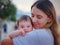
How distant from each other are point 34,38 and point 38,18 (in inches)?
7.3

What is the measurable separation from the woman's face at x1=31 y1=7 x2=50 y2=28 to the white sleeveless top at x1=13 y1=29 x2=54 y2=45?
0.09 m

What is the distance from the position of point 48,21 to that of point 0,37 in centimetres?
41

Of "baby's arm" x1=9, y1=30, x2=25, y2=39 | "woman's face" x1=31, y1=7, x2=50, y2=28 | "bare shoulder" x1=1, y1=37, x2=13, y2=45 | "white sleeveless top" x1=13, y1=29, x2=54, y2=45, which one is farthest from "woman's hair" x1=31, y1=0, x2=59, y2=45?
"bare shoulder" x1=1, y1=37, x2=13, y2=45

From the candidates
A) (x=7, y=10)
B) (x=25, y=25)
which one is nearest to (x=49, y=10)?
(x=25, y=25)

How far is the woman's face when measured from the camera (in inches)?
47.4

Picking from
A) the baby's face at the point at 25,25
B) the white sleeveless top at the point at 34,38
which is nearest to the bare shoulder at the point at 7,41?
the white sleeveless top at the point at 34,38

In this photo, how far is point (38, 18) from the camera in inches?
47.4

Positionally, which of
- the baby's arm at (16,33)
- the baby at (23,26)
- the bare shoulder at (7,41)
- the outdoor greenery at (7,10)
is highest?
the outdoor greenery at (7,10)

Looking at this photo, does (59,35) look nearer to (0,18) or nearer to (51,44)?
(51,44)

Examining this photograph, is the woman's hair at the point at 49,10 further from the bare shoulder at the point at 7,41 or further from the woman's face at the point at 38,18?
the bare shoulder at the point at 7,41

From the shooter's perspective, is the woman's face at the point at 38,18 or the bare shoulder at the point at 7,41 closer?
the bare shoulder at the point at 7,41

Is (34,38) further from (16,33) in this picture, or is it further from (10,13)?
(10,13)

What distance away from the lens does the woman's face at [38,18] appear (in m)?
1.21

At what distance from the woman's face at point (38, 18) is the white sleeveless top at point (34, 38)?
3.7 inches
